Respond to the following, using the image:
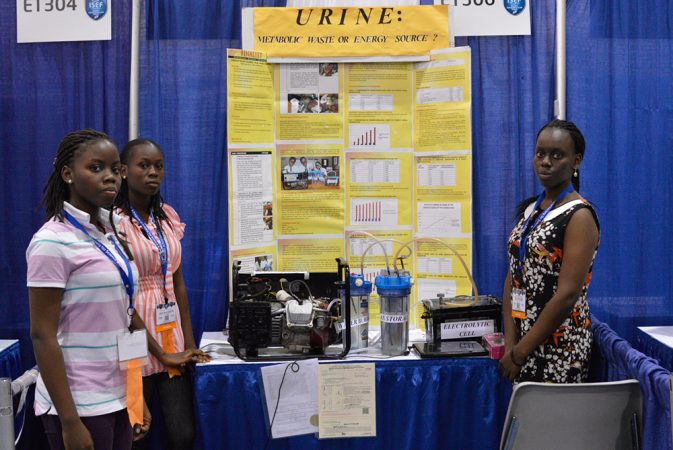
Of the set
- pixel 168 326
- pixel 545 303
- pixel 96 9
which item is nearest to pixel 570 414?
pixel 545 303

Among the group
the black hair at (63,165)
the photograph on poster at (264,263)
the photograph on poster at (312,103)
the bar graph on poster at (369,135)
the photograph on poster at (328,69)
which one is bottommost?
the photograph on poster at (264,263)

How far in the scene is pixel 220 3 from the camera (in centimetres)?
336

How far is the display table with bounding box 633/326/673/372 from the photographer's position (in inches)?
116

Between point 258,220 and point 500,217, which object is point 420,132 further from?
point 258,220

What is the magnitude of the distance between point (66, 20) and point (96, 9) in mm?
146

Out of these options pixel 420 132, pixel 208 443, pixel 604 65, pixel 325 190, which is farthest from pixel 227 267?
pixel 604 65

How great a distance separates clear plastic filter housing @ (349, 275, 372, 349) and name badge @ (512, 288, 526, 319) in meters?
0.60

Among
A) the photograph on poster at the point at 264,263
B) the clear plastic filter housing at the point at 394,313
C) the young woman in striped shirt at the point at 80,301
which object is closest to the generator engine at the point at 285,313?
the clear plastic filter housing at the point at 394,313

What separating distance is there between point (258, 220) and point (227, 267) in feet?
0.89

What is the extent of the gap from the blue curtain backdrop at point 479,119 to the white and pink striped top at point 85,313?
1.33 m

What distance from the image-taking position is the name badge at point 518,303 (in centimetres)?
269

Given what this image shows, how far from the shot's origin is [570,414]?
7.69 ft

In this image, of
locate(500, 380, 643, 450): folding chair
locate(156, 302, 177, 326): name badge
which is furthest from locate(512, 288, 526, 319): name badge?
locate(156, 302, 177, 326): name badge

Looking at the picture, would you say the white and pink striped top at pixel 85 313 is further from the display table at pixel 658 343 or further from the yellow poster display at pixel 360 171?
the display table at pixel 658 343
